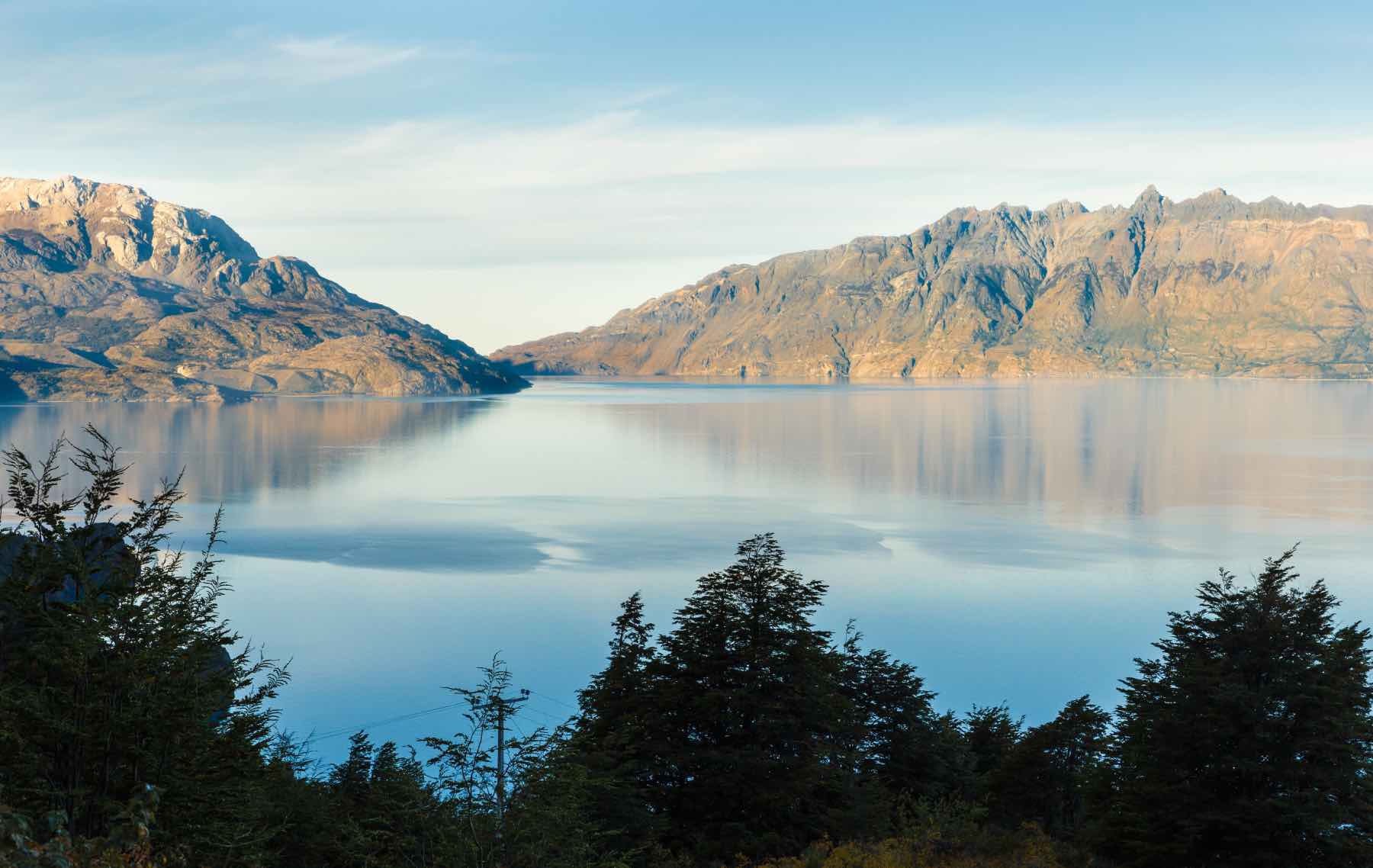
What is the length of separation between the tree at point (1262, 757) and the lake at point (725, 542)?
2004cm

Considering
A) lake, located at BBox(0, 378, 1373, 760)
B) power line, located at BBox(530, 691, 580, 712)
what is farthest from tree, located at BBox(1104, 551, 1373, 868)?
power line, located at BBox(530, 691, 580, 712)

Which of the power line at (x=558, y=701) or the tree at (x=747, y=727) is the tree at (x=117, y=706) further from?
the power line at (x=558, y=701)

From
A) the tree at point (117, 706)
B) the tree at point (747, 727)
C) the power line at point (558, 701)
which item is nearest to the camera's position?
the tree at point (117, 706)

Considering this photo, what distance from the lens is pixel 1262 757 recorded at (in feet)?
70.7

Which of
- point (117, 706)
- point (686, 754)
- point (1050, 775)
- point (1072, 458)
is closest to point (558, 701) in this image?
point (686, 754)

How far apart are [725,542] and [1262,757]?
2080 inches

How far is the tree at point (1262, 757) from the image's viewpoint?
68.1 ft

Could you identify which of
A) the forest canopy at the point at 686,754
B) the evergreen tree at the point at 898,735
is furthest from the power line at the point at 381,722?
the evergreen tree at the point at 898,735

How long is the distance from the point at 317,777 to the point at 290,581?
34.0m

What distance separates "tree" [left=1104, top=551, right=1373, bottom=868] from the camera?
20.8 metres

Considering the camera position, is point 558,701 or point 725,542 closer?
point 558,701

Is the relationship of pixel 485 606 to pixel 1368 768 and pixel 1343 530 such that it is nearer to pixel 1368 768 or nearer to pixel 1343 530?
pixel 1368 768

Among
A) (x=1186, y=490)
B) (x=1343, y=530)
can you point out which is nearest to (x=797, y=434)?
(x=1186, y=490)

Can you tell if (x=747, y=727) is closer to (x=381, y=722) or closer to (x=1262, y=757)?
(x=1262, y=757)
